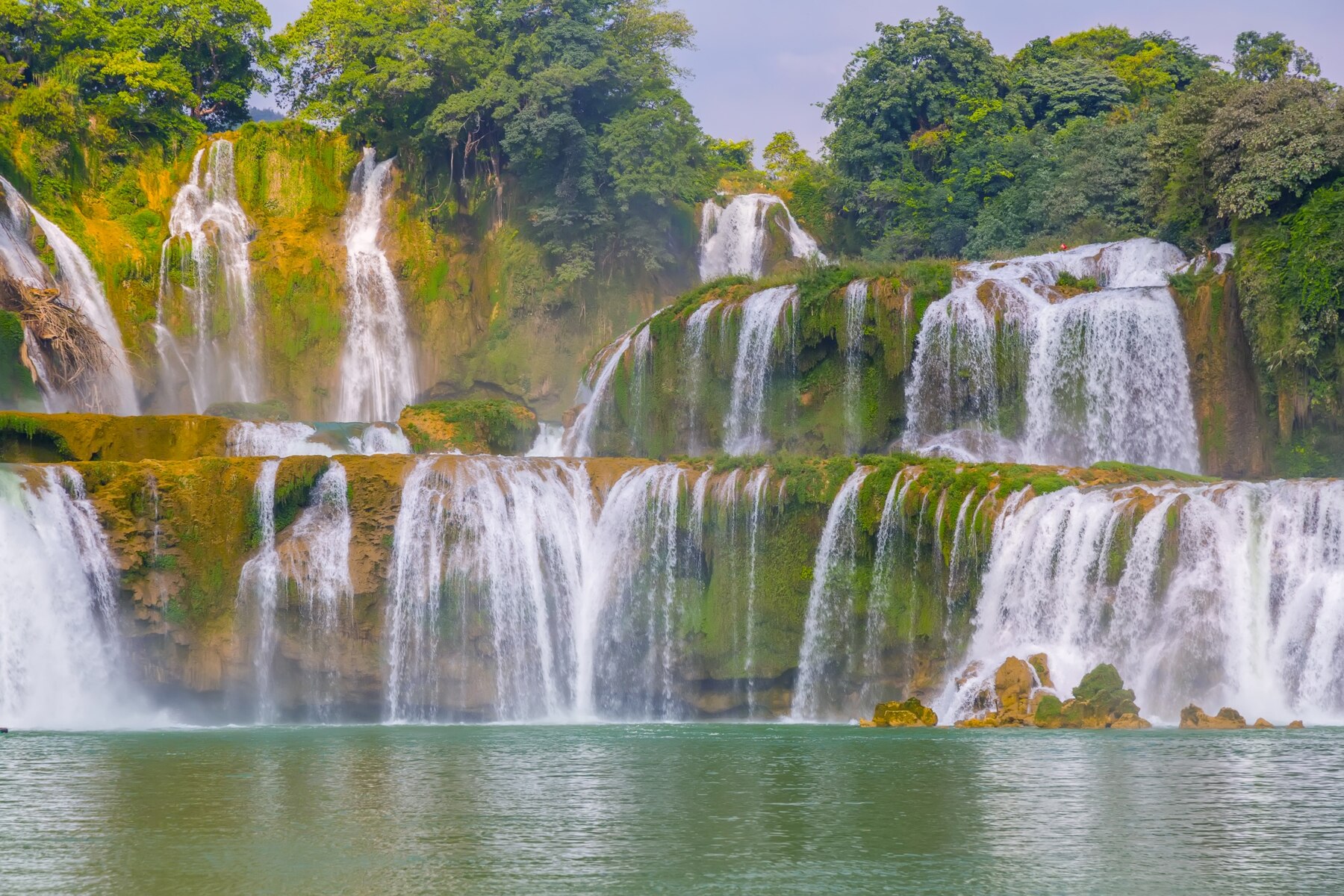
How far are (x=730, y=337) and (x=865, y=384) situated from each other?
3.51m

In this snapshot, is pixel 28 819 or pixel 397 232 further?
pixel 397 232

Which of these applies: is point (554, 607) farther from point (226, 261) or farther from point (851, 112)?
point (851, 112)

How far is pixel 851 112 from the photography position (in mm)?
54938

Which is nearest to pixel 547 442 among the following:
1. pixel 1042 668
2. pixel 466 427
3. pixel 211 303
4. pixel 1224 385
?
pixel 466 427

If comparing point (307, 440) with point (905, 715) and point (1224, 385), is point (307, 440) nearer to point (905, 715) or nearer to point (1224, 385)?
point (905, 715)

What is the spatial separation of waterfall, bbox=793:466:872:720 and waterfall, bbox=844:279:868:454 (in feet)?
20.0

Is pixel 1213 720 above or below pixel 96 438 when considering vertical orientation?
below

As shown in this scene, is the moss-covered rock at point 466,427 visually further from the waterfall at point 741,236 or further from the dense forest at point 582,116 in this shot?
the waterfall at point 741,236

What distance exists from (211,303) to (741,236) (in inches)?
682

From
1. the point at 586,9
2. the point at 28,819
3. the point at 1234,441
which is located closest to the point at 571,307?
the point at 586,9

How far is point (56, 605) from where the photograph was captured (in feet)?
95.5

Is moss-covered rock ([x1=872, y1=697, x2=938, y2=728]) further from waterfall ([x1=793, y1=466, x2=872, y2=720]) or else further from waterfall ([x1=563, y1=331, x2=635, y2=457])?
waterfall ([x1=563, y1=331, x2=635, y2=457])

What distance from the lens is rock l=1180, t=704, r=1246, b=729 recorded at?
78.1 ft

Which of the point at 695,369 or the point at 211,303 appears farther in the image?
the point at 211,303
